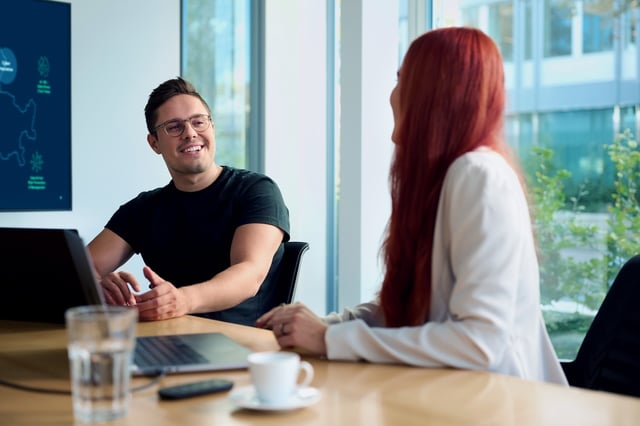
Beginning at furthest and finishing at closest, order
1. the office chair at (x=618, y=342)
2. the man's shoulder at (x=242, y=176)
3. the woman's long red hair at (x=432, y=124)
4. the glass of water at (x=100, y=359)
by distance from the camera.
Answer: the man's shoulder at (x=242, y=176), the office chair at (x=618, y=342), the woman's long red hair at (x=432, y=124), the glass of water at (x=100, y=359)

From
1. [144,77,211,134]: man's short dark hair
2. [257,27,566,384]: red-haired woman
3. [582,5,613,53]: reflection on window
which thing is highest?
[582,5,613,53]: reflection on window

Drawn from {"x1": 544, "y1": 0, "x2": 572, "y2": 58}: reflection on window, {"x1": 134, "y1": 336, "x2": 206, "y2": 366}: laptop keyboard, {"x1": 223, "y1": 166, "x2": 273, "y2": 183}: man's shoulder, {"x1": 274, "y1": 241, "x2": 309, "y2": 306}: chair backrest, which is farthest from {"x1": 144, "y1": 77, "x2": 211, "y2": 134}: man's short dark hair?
{"x1": 544, "y1": 0, "x2": 572, "y2": 58}: reflection on window

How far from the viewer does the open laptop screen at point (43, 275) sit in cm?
151

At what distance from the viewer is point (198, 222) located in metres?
2.61

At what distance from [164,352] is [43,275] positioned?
410 mm

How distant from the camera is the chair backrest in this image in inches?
95.3

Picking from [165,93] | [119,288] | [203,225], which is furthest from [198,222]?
[119,288]

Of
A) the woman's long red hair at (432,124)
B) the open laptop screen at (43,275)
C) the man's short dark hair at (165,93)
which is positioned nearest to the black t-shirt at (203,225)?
the man's short dark hair at (165,93)

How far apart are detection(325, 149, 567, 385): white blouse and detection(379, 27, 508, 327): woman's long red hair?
0.13ft

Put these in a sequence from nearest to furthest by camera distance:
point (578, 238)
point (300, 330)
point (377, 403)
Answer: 1. point (377, 403)
2. point (300, 330)
3. point (578, 238)

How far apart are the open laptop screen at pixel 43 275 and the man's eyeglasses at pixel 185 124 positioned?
933mm

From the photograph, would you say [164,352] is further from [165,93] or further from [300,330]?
[165,93]

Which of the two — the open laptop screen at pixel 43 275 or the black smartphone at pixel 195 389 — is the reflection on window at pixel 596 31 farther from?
the black smartphone at pixel 195 389

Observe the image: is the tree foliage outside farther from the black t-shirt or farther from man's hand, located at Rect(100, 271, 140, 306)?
man's hand, located at Rect(100, 271, 140, 306)
